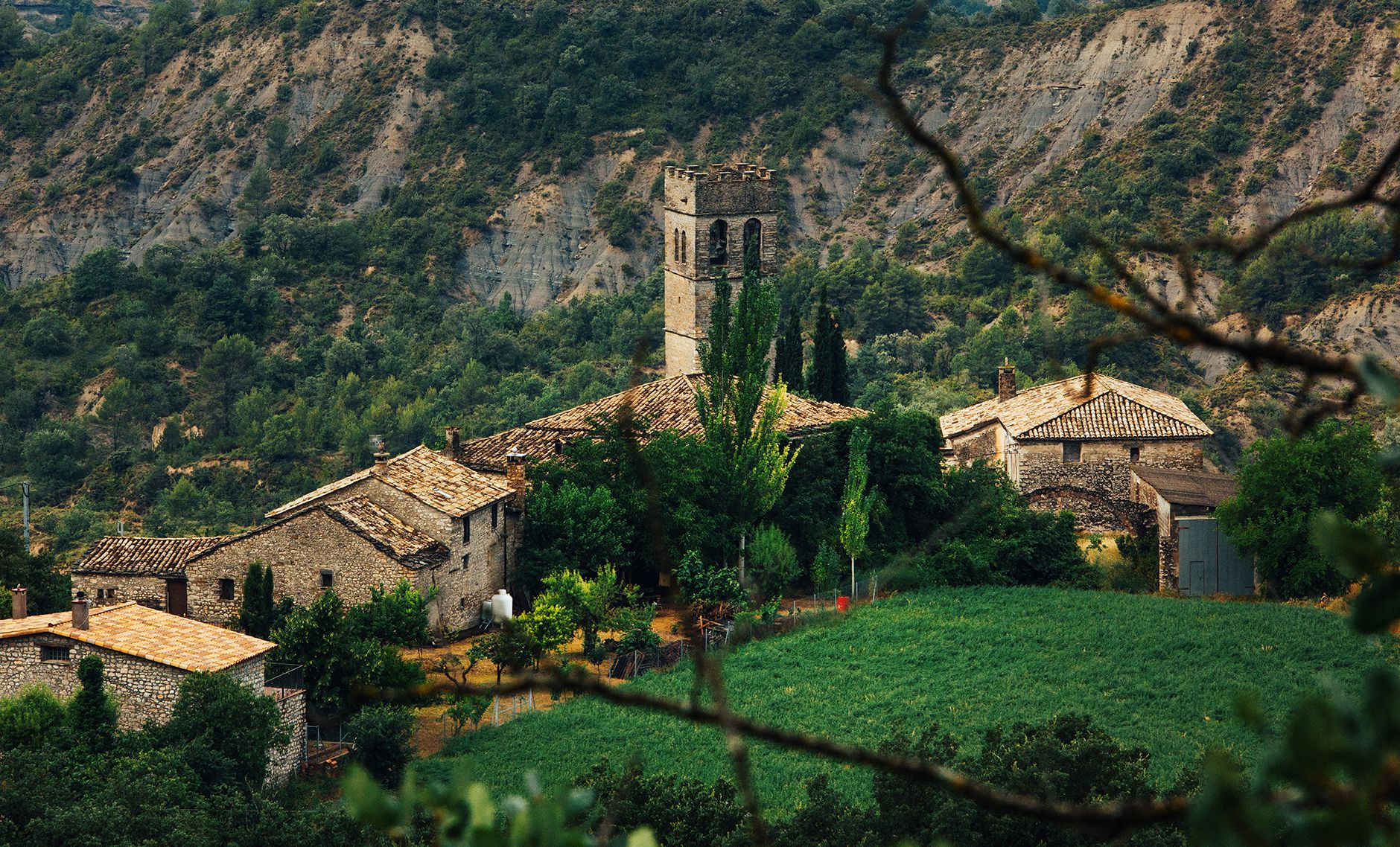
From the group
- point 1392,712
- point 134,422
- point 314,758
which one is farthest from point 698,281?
point 1392,712

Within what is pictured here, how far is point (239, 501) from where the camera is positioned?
5866 cm

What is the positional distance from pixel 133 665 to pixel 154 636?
1.24 meters

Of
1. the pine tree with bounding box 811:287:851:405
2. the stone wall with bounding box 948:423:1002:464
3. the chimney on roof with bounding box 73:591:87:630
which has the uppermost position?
the pine tree with bounding box 811:287:851:405

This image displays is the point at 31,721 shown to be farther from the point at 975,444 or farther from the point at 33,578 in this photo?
the point at 975,444

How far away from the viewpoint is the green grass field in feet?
90.8

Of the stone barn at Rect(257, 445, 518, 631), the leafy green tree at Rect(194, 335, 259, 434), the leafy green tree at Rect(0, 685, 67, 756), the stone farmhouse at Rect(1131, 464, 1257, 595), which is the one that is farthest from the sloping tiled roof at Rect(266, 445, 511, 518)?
the leafy green tree at Rect(194, 335, 259, 434)

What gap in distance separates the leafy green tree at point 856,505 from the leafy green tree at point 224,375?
36144 millimetres

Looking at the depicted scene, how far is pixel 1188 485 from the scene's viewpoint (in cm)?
3988

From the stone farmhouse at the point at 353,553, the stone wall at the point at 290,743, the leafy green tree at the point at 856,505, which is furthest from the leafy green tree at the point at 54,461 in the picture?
the stone wall at the point at 290,743

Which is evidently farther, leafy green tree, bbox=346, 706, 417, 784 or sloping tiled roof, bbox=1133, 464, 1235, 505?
sloping tiled roof, bbox=1133, 464, 1235, 505

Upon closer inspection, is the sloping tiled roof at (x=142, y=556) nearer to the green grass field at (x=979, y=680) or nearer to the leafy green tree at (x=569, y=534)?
the leafy green tree at (x=569, y=534)

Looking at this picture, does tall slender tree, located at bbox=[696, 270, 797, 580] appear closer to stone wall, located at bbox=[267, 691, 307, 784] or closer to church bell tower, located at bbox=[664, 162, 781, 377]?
church bell tower, located at bbox=[664, 162, 781, 377]

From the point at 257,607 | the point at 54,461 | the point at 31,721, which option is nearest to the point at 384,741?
the point at 31,721

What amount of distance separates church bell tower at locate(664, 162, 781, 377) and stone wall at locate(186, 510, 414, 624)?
16.6 meters
